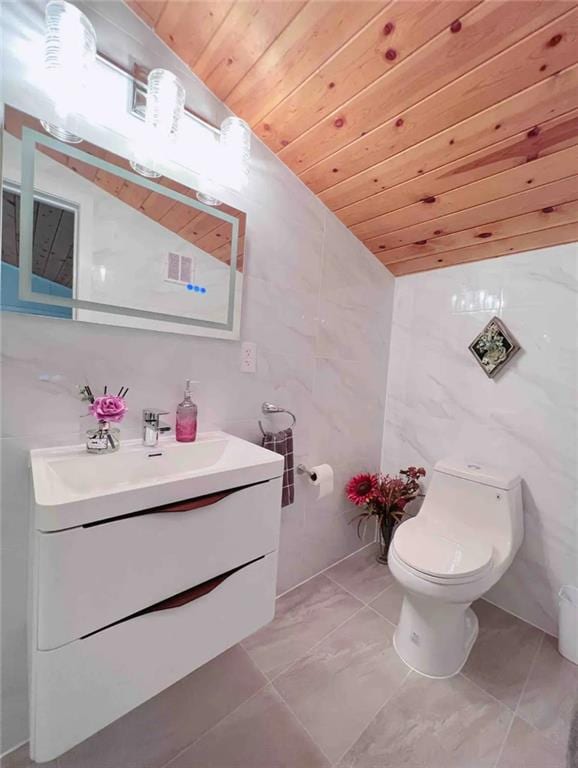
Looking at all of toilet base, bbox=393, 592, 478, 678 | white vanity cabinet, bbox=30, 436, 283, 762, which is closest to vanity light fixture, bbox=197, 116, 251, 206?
white vanity cabinet, bbox=30, 436, 283, 762

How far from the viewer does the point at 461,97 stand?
1009 mm

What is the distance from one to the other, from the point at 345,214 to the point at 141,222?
102 centimetres

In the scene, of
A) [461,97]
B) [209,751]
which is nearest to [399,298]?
[461,97]

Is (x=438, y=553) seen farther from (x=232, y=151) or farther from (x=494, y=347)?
(x=232, y=151)

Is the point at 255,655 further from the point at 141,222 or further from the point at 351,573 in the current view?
the point at 141,222

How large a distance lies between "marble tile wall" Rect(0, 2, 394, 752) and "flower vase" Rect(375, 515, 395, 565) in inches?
→ 6.8

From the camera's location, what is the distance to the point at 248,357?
137 centimetres

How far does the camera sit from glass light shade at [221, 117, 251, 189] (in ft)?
3.88

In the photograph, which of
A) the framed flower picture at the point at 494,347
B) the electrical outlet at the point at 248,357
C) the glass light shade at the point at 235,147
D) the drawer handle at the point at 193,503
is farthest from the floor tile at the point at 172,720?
the glass light shade at the point at 235,147

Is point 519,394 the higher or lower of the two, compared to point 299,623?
higher

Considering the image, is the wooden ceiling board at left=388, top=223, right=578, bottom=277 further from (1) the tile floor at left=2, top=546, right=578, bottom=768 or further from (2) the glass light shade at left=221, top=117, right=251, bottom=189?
Answer: (1) the tile floor at left=2, top=546, right=578, bottom=768

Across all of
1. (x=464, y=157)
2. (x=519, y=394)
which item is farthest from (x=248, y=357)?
(x=519, y=394)

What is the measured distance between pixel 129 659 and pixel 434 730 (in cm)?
106

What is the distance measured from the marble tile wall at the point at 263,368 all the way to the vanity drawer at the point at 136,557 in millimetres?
433
